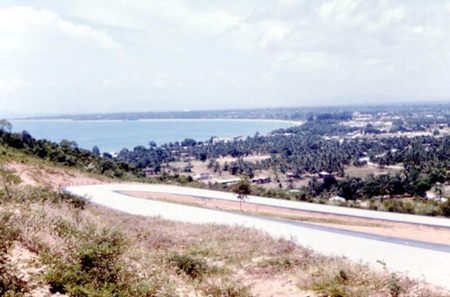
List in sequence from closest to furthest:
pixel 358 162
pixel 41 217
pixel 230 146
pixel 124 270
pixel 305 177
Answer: pixel 124 270 < pixel 41 217 < pixel 305 177 < pixel 358 162 < pixel 230 146

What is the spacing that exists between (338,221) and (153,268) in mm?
14714

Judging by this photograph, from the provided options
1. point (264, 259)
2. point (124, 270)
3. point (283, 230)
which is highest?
point (124, 270)

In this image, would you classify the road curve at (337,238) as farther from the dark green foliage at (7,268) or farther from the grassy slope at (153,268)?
the dark green foliage at (7,268)

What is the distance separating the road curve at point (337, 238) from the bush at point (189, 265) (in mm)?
3952

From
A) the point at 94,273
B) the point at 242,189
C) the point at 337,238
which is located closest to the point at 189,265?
the point at 94,273

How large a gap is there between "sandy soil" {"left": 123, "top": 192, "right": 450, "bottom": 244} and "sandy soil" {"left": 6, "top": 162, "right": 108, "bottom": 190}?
6029mm

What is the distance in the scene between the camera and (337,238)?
15.6 metres

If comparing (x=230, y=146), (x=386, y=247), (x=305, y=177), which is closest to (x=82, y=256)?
(x=386, y=247)

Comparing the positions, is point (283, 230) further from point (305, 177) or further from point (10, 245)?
point (305, 177)

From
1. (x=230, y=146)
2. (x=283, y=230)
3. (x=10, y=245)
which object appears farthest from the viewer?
(x=230, y=146)

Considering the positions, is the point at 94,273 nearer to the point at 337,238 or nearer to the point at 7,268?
the point at 7,268

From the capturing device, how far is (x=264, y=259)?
409 inches

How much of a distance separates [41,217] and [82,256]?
7.29 ft

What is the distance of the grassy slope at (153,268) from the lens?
20.8ft
